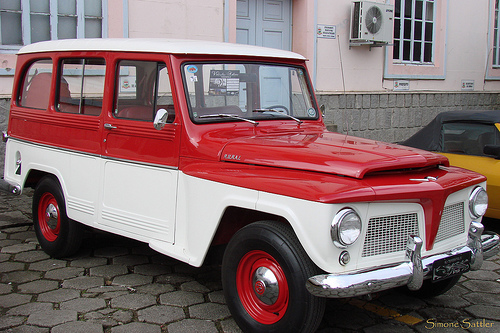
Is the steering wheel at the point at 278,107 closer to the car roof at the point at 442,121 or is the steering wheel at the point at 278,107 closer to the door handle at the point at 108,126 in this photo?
the door handle at the point at 108,126

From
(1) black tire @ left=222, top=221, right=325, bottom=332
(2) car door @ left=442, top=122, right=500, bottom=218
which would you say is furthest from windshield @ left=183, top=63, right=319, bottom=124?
(2) car door @ left=442, top=122, right=500, bottom=218

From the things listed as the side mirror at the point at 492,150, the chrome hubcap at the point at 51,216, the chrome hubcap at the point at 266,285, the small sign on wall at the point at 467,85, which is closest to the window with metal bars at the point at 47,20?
the chrome hubcap at the point at 51,216

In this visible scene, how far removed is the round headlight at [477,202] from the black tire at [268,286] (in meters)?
1.24

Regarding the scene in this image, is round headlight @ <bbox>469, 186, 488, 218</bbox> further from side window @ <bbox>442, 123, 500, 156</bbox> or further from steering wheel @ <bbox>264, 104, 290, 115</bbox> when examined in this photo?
side window @ <bbox>442, 123, 500, 156</bbox>

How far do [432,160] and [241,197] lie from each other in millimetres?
1264

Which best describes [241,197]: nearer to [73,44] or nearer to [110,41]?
[110,41]

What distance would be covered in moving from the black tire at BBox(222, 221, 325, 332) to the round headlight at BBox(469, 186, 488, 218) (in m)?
1.24

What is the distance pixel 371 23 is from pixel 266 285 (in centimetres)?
854

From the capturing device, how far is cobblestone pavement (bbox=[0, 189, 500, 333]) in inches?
136

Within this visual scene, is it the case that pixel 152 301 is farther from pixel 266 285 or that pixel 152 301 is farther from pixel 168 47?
pixel 168 47

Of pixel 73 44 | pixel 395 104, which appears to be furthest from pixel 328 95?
pixel 73 44

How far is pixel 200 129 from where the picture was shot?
3.72 metres

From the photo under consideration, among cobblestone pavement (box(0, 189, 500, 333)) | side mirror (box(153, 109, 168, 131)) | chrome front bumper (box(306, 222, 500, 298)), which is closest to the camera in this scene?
chrome front bumper (box(306, 222, 500, 298))

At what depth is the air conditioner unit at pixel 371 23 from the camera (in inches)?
413
